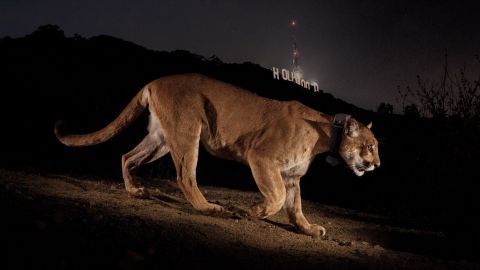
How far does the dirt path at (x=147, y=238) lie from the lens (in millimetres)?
2725

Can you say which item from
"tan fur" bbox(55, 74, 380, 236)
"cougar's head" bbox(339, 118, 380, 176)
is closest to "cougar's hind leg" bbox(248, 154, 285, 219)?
"tan fur" bbox(55, 74, 380, 236)

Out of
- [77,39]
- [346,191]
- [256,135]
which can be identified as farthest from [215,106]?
[77,39]

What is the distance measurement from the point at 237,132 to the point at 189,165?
2.56ft

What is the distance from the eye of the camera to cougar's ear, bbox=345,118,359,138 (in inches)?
212

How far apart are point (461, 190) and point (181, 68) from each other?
19.3 meters

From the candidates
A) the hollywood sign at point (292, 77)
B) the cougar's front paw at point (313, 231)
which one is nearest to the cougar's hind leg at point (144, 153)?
the cougar's front paw at point (313, 231)

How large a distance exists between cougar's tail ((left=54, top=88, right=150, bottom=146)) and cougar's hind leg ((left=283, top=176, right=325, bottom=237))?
2.32m

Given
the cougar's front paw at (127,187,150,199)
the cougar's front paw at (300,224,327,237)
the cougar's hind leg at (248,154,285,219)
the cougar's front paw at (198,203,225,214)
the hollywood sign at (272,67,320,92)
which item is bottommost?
the cougar's front paw at (300,224,327,237)

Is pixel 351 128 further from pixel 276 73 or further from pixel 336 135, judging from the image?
pixel 276 73

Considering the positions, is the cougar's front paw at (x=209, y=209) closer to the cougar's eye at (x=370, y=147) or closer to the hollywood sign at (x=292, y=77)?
the cougar's eye at (x=370, y=147)

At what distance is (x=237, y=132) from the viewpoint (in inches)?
221

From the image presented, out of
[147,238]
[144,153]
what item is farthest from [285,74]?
[147,238]

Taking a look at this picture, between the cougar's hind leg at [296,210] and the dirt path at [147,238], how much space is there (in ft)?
0.60

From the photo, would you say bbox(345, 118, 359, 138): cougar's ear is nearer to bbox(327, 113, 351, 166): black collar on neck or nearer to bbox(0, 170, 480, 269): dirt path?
bbox(327, 113, 351, 166): black collar on neck
